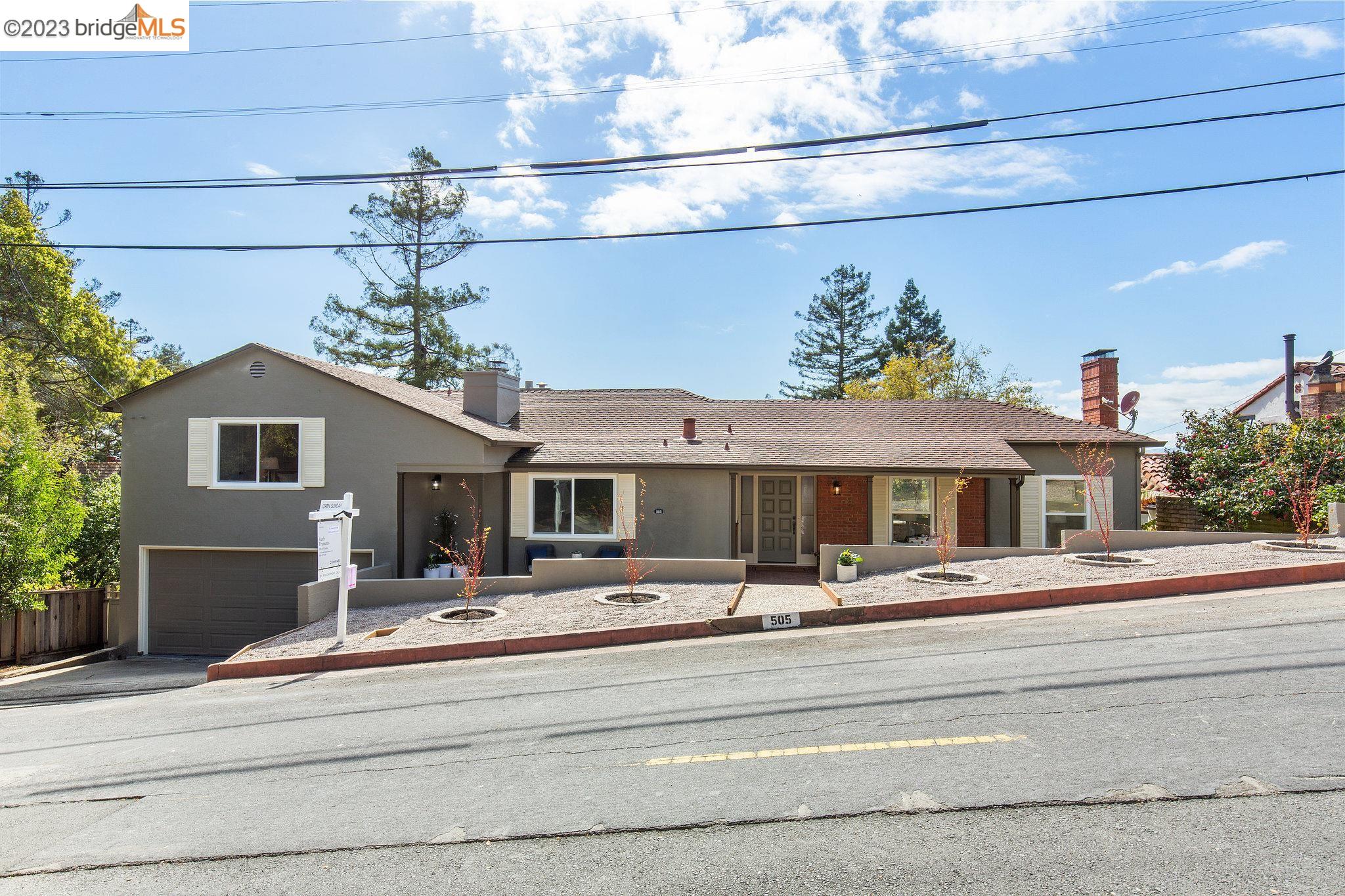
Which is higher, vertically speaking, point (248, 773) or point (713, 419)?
point (713, 419)

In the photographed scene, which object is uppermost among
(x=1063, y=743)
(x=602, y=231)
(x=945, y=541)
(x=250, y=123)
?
(x=250, y=123)

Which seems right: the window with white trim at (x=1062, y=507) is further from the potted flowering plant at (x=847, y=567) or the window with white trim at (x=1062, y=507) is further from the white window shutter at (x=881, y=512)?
the potted flowering plant at (x=847, y=567)

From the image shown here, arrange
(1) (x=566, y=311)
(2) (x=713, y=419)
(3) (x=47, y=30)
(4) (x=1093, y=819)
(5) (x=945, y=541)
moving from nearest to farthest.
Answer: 1. (4) (x=1093, y=819)
2. (3) (x=47, y=30)
3. (5) (x=945, y=541)
4. (2) (x=713, y=419)
5. (1) (x=566, y=311)

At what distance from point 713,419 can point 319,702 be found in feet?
40.0

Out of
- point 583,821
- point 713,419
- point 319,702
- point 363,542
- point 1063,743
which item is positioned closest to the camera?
point 583,821

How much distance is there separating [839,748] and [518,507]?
1180 centimetres

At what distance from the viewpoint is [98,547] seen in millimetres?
18797

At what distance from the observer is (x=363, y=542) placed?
15227 mm

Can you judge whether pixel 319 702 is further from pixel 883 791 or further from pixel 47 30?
pixel 47 30

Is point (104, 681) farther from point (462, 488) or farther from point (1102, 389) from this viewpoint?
point (1102, 389)

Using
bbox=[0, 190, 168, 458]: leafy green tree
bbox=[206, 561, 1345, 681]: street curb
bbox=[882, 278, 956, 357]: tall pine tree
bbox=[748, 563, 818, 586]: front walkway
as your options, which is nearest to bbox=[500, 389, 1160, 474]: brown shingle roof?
bbox=[748, 563, 818, 586]: front walkway

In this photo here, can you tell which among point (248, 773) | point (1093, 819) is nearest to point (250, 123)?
point (248, 773)

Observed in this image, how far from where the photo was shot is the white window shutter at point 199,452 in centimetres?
1555

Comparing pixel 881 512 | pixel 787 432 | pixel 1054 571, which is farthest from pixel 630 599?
pixel 787 432
